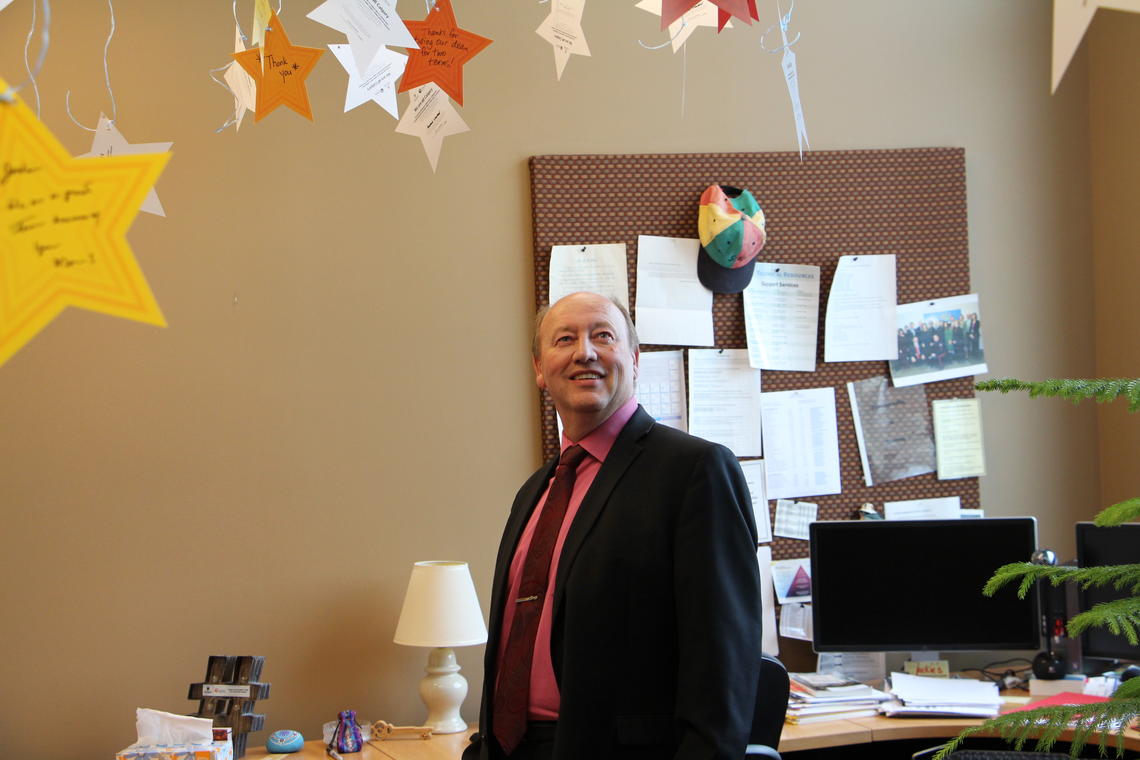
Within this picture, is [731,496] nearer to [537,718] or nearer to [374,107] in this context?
[537,718]

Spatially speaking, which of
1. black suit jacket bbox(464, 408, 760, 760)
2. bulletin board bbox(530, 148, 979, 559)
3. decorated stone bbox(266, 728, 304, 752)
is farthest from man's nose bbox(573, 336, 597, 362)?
decorated stone bbox(266, 728, 304, 752)

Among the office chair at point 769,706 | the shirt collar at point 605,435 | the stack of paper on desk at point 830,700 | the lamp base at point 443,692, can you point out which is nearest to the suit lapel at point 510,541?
the shirt collar at point 605,435

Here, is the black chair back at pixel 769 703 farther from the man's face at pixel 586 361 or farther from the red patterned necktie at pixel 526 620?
the man's face at pixel 586 361

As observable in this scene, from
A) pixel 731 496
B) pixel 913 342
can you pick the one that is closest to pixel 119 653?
pixel 731 496

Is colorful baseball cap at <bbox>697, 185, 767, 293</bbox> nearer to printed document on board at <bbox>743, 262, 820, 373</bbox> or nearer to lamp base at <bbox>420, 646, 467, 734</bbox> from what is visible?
printed document on board at <bbox>743, 262, 820, 373</bbox>

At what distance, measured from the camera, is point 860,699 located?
2.99 metres

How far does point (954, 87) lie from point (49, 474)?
9.34 feet

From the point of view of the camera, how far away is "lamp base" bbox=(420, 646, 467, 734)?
114 inches

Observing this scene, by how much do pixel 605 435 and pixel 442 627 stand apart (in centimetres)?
108

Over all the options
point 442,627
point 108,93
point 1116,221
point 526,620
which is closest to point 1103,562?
point 1116,221

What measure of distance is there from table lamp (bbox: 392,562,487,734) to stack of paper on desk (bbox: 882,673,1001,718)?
3.64ft

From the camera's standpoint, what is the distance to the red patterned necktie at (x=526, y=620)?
1.87 m

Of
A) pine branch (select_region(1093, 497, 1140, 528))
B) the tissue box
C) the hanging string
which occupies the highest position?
the hanging string

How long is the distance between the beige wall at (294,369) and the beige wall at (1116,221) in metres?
0.81
